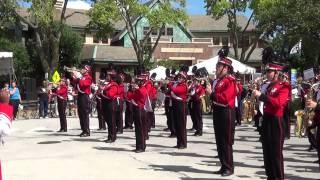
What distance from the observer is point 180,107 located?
13.8 metres

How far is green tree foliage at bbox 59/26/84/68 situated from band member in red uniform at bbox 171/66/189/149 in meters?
34.4

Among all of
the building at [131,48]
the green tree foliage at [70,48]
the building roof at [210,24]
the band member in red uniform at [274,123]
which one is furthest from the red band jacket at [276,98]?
the building roof at [210,24]

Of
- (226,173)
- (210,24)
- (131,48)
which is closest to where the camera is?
(226,173)

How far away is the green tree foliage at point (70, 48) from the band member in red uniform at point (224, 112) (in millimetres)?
38517

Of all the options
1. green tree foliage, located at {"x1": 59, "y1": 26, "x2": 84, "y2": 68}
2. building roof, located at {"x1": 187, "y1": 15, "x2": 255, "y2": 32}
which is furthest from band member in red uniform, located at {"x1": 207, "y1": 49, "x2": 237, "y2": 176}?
building roof, located at {"x1": 187, "y1": 15, "x2": 255, "y2": 32}

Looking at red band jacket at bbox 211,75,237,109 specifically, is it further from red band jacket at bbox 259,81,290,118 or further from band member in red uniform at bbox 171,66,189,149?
band member in red uniform at bbox 171,66,189,149

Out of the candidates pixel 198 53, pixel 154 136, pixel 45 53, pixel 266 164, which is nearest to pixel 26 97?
pixel 45 53

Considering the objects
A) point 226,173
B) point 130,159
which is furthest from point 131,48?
point 226,173

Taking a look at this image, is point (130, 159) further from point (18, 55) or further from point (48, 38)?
point (18, 55)

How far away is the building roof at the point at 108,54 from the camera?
171 ft

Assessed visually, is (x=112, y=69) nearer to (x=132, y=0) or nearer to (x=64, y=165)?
(x=64, y=165)

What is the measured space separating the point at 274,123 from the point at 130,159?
4.23 m

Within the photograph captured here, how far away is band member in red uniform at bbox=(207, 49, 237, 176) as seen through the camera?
33.2 feet

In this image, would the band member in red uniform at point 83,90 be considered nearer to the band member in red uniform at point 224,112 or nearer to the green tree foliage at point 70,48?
the band member in red uniform at point 224,112
